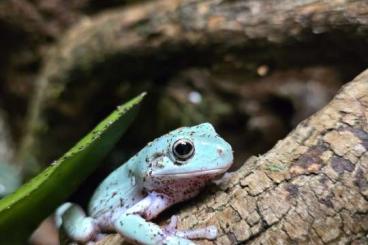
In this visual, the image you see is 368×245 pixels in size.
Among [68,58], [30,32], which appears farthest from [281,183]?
[30,32]

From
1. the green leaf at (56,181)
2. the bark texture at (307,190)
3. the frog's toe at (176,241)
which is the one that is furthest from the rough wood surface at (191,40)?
the frog's toe at (176,241)

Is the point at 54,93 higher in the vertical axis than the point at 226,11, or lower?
lower

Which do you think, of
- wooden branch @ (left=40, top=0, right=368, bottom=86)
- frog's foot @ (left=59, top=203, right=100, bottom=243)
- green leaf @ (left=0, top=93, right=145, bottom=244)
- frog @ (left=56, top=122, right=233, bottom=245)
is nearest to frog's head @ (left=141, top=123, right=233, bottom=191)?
frog @ (left=56, top=122, right=233, bottom=245)

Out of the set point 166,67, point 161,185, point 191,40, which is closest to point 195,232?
point 161,185

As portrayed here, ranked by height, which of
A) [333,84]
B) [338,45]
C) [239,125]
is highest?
[338,45]

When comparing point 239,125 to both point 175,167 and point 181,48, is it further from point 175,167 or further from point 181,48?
point 175,167

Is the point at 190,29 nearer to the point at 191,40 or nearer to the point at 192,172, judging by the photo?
the point at 191,40

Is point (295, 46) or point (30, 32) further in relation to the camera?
point (30, 32)

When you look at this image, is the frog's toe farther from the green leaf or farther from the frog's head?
the green leaf
